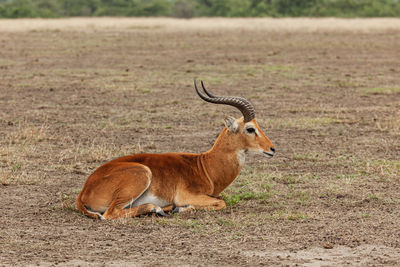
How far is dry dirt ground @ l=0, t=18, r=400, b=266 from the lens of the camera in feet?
19.7

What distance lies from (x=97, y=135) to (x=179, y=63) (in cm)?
1074

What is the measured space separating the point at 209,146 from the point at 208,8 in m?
54.1

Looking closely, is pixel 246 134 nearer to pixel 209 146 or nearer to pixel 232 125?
pixel 232 125

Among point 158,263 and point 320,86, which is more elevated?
point 158,263

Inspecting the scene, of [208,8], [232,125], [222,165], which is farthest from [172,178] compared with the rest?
[208,8]

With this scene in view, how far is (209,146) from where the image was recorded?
10484mm

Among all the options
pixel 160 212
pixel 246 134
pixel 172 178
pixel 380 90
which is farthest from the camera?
pixel 380 90

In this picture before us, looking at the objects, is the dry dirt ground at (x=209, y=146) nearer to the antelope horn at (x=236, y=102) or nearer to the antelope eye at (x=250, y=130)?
the antelope eye at (x=250, y=130)

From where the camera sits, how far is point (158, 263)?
219 inches

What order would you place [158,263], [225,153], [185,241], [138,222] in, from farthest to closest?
[225,153]
[138,222]
[185,241]
[158,263]

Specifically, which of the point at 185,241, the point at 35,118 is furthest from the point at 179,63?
the point at 185,241

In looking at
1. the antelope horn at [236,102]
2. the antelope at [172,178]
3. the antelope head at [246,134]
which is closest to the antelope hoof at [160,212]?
the antelope at [172,178]

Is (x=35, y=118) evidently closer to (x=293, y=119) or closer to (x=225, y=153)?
(x=293, y=119)

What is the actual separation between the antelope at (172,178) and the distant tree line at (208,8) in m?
45.1
